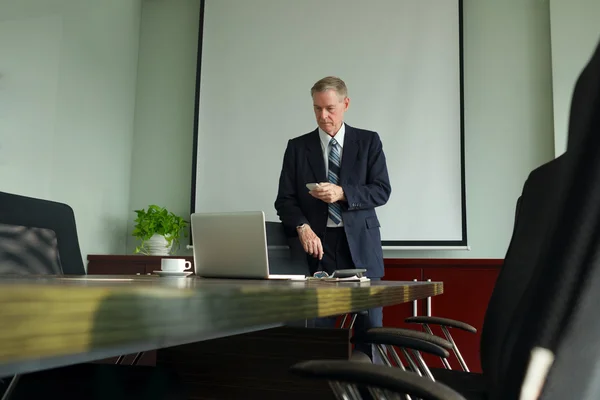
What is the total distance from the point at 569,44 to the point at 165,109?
10.8 ft

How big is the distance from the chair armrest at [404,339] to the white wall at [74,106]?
123 inches

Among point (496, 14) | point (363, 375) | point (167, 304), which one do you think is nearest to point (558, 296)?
point (363, 375)

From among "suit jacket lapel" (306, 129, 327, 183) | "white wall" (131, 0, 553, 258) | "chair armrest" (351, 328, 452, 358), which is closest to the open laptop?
"chair armrest" (351, 328, 452, 358)

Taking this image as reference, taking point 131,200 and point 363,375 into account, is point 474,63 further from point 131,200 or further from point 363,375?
point 363,375

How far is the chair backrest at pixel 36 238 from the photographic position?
2.00 m

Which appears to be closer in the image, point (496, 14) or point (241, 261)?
point (241, 261)

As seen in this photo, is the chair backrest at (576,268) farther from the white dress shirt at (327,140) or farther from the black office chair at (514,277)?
the white dress shirt at (327,140)

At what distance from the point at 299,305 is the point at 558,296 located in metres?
0.31

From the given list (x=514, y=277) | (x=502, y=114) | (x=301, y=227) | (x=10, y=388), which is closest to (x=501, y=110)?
(x=502, y=114)

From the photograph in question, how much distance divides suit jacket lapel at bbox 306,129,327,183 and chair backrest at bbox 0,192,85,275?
123 centimetres

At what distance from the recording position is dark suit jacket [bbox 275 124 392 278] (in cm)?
283

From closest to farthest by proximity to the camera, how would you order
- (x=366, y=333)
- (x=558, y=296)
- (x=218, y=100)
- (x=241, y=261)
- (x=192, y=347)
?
(x=558, y=296) < (x=366, y=333) < (x=241, y=261) < (x=192, y=347) < (x=218, y=100)

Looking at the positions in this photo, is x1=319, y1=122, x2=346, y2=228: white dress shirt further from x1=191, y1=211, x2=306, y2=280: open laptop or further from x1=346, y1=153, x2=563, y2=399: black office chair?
x1=346, y1=153, x2=563, y2=399: black office chair

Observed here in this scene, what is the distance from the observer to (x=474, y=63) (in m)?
4.48
